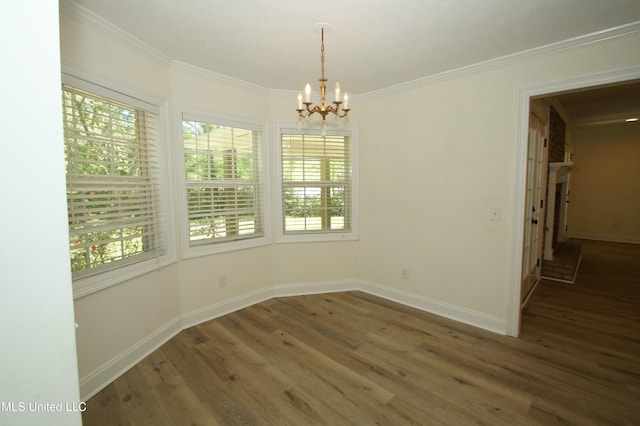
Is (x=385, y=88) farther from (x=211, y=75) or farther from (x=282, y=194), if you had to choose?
(x=211, y=75)

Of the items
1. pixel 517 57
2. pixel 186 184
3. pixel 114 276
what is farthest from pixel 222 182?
pixel 517 57

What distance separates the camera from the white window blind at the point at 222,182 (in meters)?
2.84

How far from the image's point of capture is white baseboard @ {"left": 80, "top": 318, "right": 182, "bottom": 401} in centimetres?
192

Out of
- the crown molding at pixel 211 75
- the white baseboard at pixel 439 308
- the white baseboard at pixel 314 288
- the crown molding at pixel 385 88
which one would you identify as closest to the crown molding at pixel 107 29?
the crown molding at pixel 385 88

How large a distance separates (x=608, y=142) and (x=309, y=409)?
28.6 feet

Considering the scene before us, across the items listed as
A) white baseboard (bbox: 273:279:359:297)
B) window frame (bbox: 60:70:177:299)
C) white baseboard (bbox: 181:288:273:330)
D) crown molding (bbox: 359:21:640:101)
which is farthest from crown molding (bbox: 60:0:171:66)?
white baseboard (bbox: 273:279:359:297)

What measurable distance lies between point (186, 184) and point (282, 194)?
113 centimetres

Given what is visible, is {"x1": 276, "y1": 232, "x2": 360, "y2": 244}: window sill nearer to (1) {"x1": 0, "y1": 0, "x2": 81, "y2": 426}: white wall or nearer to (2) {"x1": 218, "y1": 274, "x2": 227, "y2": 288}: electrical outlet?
(2) {"x1": 218, "y1": 274, "x2": 227, "y2": 288}: electrical outlet

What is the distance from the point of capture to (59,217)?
0.71m

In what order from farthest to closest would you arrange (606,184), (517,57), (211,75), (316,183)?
(606,184) → (316,183) → (211,75) → (517,57)

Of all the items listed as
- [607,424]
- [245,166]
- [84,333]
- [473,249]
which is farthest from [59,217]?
[473,249]

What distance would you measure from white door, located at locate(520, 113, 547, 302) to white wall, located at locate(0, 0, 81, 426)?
3843mm

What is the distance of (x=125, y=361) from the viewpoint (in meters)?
2.19

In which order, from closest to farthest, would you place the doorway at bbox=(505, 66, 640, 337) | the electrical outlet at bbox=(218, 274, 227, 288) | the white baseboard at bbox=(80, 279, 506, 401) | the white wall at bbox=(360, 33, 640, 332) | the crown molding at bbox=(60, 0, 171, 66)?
the crown molding at bbox=(60, 0, 171, 66)
the white baseboard at bbox=(80, 279, 506, 401)
the doorway at bbox=(505, 66, 640, 337)
the white wall at bbox=(360, 33, 640, 332)
the electrical outlet at bbox=(218, 274, 227, 288)
